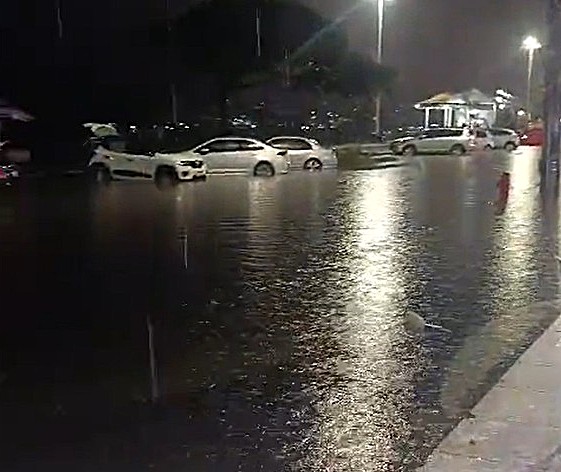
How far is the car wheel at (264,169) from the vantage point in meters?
36.3

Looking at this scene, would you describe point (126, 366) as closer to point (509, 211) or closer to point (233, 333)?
point (233, 333)

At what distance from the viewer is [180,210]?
22062mm

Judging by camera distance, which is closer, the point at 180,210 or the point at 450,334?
the point at 450,334

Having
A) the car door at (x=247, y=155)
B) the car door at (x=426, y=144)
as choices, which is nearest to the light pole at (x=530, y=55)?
the car door at (x=426, y=144)

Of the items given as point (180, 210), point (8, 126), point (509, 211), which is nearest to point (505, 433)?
point (509, 211)

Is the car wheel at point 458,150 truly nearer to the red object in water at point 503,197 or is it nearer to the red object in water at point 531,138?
the red object in water at point 531,138

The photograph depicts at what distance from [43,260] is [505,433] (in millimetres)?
9201

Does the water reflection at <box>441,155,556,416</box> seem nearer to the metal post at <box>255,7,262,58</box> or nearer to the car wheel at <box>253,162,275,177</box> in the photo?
the car wheel at <box>253,162,275,177</box>

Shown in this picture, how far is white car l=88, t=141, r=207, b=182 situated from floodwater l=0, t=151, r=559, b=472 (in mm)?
12930

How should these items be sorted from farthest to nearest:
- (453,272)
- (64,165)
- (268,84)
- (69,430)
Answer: (268,84) < (64,165) < (453,272) < (69,430)

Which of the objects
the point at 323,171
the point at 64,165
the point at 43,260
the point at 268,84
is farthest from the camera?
the point at 268,84

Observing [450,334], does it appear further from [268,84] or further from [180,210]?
[268,84]

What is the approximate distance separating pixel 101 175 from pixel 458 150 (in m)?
24.6

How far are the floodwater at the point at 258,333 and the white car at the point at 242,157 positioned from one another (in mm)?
16463
